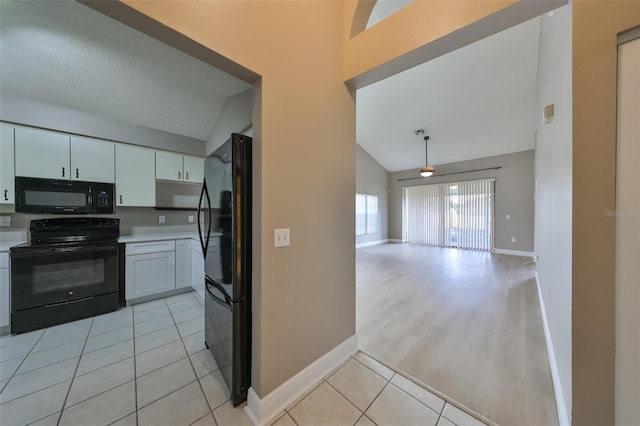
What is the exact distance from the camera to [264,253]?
1291mm

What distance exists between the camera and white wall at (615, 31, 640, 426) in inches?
36.6

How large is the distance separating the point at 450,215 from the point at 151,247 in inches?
320

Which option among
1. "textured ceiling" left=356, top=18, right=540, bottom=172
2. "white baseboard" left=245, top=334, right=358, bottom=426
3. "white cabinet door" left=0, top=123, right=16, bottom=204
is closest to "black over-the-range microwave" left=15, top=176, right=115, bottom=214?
"white cabinet door" left=0, top=123, right=16, bottom=204

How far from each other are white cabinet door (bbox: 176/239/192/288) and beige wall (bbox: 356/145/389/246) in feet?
16.9

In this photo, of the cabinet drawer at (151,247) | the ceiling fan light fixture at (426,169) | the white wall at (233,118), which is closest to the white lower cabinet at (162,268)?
the cabinet drawer at (151,247)

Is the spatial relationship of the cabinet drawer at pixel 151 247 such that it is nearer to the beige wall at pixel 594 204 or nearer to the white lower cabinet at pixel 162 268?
the white lower cabinet at pixel 162 268

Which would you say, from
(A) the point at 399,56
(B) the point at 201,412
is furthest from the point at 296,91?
(B) the point at 201,412

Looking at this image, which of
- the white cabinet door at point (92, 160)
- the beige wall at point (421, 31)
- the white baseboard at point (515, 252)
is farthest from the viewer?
the white baseboard at point (515, 252)

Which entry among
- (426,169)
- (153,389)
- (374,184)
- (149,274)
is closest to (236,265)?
(153,389)

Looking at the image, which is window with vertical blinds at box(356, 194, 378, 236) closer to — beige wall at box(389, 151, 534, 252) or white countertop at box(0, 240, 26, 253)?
beige wall at box(389, 151, 534, 252)

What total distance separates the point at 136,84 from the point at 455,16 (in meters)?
3.08

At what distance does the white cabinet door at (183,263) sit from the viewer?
3125 mm

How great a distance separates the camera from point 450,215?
741cm

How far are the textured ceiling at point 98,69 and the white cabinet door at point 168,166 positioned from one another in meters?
0.43
